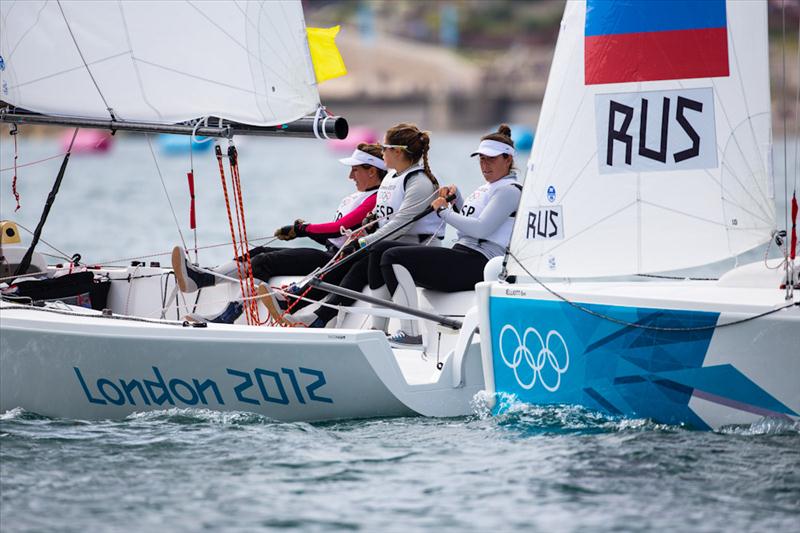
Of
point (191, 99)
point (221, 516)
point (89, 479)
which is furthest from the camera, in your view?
point (191, 99)

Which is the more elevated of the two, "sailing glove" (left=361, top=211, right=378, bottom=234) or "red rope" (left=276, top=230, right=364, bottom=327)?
"sailing glove" (left=361, top=211, right=378, bottom=234)

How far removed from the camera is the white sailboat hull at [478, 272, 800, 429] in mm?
4992

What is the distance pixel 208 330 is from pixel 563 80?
1864 millimetres

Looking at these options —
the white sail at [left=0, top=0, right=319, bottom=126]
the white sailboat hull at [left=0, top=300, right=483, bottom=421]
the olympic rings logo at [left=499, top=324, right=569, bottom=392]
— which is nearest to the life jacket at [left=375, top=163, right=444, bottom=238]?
the white sail at [left=0, top=0, right=319, bottom=126]

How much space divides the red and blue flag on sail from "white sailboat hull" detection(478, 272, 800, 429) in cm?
89

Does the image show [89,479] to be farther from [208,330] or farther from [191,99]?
[191,99]

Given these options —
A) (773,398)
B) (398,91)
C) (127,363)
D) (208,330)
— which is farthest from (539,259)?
(398,91)

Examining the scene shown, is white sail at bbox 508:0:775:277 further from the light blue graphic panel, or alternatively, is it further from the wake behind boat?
A: the light blue graphic panel

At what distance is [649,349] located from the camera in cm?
521

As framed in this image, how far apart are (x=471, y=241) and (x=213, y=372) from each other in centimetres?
148

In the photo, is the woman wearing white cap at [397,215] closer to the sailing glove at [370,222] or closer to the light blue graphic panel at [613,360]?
the sailing glove at [370,222]

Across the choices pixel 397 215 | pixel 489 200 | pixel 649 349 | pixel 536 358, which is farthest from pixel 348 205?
pixel 649 349

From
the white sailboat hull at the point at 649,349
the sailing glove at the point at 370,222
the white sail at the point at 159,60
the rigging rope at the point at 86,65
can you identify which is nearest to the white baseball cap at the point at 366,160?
the sailing glove at the point at 370,222

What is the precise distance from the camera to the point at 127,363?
588 centimetres
